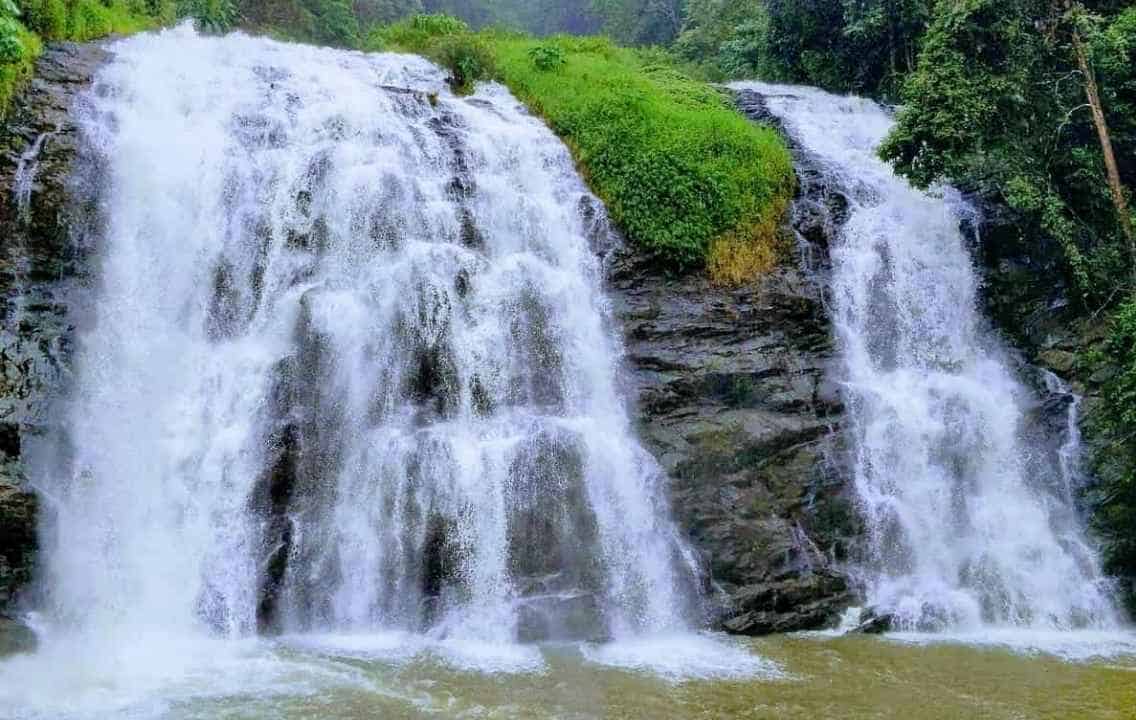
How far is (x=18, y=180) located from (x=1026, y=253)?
15.1 m

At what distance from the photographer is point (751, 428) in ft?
40.5

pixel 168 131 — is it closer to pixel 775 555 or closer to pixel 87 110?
pixel 87 110

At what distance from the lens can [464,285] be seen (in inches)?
497

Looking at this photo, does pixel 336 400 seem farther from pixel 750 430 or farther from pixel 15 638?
pixel 750 430

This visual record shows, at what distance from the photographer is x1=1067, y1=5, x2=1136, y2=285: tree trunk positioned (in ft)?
45.0

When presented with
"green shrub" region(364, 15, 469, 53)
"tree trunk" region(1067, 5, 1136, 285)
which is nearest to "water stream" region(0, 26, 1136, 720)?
"tree trunk" region(1067, 5, 1136, 285)

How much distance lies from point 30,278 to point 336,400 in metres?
4.14

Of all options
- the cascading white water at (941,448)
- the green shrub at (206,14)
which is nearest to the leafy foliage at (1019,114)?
the cascading white water at (941,448)

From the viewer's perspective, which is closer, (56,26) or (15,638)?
(15,638)

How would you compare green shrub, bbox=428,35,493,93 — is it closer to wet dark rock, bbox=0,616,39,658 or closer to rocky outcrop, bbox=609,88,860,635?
rocky outcrop, bbox=609,88,860,635

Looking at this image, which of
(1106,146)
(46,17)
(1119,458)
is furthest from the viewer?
(46,17)

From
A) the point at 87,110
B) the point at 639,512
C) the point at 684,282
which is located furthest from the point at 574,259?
the point at 87,110

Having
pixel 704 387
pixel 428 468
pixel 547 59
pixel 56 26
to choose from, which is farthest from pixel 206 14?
pixel 704 387

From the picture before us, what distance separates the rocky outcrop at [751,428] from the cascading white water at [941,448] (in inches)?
18.5
